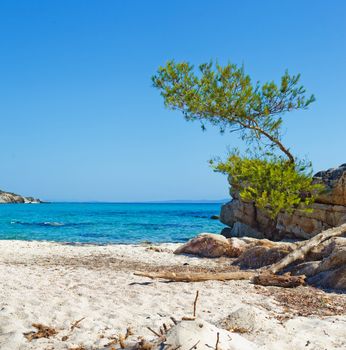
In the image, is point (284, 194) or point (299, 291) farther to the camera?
point (284, 194)

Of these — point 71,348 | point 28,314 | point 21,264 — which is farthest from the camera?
point 21,264

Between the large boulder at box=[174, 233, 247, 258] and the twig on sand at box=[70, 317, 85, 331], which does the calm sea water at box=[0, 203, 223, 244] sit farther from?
the twig on sand at box=[70, 317, 85, 331]

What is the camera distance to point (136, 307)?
852 centimetres

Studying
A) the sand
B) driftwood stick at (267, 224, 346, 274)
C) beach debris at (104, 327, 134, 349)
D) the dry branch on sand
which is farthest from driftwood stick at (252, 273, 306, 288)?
beach debris at (104, 327, 134, 349)

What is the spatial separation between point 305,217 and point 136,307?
842 inches

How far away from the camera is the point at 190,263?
16297 millimetres

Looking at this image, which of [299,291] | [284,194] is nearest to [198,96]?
[284,194]

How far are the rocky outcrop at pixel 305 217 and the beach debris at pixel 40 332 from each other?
21446 millimetres

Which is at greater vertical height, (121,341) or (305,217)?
(305,217)

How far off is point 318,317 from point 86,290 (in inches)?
203

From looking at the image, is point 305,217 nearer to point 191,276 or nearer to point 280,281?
point 280,281

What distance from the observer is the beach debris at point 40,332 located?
6734mm

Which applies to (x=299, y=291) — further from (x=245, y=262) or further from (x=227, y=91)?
(x=227, y=91)

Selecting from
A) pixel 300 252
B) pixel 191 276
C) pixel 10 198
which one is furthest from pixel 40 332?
pixel 10 198
